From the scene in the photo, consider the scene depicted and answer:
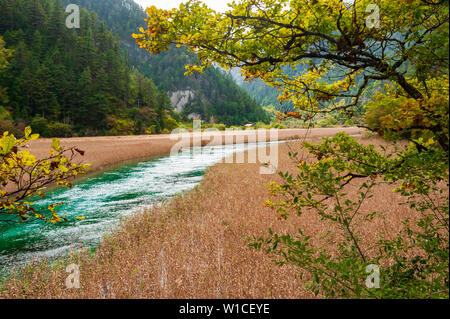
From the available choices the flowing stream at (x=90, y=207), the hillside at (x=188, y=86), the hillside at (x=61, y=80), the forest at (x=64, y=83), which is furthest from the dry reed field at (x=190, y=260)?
the hillside at (x=188, y=86)

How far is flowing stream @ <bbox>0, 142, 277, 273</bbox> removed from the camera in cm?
630

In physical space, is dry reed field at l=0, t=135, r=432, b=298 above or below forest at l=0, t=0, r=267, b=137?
below

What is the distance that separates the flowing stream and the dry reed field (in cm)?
108

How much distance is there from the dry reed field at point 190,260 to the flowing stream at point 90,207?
1.08m

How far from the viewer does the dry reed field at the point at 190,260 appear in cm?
360

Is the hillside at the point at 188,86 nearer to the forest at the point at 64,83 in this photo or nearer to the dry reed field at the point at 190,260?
the forest at the point at 64,83

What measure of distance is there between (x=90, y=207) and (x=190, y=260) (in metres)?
7.05

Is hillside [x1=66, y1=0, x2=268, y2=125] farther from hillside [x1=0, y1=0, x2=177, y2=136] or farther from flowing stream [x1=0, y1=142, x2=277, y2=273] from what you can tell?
flowing stream [x1=0, y1=142, x2=277, y2=273]

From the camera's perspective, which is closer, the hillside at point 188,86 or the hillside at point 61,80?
the hillside at point 61,80

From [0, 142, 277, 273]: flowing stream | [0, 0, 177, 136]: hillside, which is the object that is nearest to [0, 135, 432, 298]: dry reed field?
[0, 142, 277, 273]: flowing stream

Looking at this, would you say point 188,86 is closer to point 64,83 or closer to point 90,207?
point 64,83

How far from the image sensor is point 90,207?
9500mm
